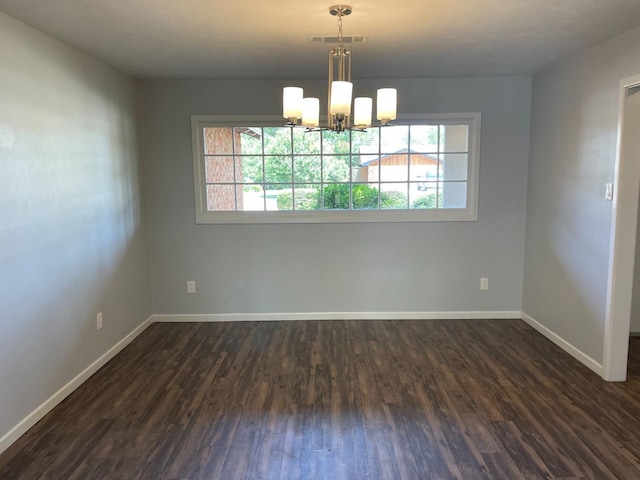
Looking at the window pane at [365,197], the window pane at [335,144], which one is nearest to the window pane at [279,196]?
the window pane at [335,144]

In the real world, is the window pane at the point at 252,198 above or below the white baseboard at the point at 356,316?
above

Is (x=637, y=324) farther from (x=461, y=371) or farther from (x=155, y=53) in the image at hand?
(x=155, y=53)

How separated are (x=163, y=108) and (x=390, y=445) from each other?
11.5ft

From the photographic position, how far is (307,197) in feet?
13.6

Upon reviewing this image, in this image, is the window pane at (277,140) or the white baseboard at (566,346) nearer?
the white baseboard at (566,346)

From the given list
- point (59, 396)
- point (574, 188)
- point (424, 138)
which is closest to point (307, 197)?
point (424, 138)

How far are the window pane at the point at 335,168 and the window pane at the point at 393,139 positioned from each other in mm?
390

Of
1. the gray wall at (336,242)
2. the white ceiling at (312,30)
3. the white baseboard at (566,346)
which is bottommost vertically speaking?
the white baseboard at (566,346)

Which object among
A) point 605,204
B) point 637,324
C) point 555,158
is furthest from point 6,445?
point 637,324

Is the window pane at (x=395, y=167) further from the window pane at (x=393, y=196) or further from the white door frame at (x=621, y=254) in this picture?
the white door frame at (x=621, y=254)

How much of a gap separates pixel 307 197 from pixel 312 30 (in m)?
1.79

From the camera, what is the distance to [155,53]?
9.95 ft

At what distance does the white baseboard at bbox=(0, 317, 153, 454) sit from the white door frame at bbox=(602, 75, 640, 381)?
3.74 metres

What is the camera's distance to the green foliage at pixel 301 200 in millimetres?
4137
